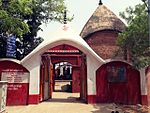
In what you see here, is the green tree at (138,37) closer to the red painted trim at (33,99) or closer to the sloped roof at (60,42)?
the sloped roof at (60,42)

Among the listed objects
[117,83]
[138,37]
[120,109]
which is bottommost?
[120,109]

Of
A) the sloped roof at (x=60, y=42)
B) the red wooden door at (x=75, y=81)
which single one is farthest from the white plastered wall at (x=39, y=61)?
the red wooden door at (x=75, y=81)

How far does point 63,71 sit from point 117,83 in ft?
86.5

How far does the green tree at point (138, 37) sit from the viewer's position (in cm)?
1148

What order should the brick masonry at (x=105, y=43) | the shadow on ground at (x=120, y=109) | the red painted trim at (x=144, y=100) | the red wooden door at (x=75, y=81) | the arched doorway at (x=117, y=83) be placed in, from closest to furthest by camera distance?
1. the shadow on ground at (x=120, y=109)
2. the red painted trim at (x=144, y=100)
3. the arched doorway at (x=117, y=83)
4. the brick masonry at (x=105, y=43)
5. the red wooden door at (x=75, y=81)

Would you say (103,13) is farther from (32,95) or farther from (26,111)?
(26,111)

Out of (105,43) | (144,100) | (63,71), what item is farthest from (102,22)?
(63,71)

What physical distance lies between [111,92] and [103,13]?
11.3m

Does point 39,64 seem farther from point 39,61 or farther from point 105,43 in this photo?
point 105,43

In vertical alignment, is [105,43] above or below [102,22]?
below

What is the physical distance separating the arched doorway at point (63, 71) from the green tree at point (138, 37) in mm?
3670

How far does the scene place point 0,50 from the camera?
19516 millimetres

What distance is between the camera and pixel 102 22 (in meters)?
21.4

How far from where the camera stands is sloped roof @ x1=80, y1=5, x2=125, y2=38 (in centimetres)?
2092
